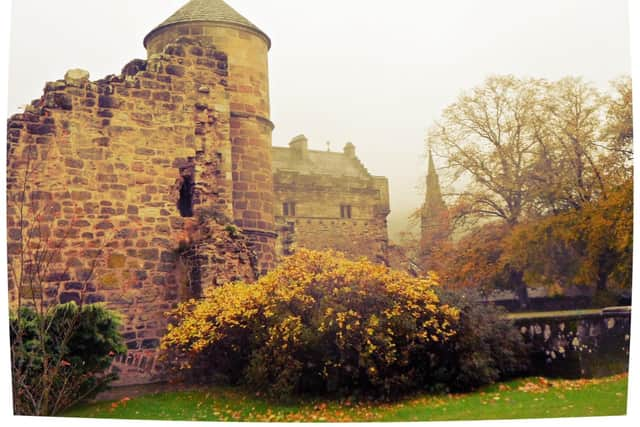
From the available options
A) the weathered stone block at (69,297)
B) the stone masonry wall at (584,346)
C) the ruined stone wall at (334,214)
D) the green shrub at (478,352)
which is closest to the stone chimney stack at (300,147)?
the ruined stone wall at (334,214)

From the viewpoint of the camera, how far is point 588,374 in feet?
28.9

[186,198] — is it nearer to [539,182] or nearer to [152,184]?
[152,184]

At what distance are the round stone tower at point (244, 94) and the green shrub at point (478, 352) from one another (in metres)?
4.17

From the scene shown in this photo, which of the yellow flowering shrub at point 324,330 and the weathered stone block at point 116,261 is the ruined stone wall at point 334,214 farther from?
the weathered stone block at point 116,261

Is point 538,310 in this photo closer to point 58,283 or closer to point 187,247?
point 187,247

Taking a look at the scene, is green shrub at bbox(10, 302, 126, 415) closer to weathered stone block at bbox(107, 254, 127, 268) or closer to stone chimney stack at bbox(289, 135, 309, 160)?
weathered stone block at bbox(107, 254, 127, 268)

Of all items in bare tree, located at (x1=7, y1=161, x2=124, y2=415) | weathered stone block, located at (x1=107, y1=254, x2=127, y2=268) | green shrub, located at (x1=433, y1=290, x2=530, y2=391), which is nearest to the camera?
bare tree, located at (x1=7, y1=161, x2=124, y2=415)

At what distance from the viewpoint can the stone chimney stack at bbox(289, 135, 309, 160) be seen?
12.0 metres

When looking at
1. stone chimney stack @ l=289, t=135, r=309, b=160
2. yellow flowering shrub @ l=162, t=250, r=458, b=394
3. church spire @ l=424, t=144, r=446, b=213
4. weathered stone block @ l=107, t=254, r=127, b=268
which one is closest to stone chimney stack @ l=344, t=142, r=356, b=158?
stone chimney stack @ l=289, t=135, r=309, b=160

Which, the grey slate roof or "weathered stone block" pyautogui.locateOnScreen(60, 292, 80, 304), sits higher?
the grey slate roof

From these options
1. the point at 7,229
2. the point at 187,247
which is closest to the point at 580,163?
the point at 187,247

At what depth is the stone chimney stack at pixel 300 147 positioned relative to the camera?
12.0 metres

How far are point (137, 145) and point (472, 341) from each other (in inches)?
219

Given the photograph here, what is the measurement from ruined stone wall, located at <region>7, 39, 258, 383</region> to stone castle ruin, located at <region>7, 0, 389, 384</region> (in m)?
0.02
